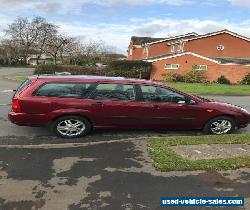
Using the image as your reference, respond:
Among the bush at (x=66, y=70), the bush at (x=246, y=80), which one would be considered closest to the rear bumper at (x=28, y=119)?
the bush at (x=66, y=70)

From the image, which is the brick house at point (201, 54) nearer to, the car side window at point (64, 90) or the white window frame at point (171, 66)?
the white window frame at point (171, 66)

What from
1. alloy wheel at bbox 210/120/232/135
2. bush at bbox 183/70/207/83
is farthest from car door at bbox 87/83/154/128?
bush at bbox 183/70/207/83

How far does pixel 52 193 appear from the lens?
4.62m

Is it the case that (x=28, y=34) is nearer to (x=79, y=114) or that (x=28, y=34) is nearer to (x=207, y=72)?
(x=207, y=72)

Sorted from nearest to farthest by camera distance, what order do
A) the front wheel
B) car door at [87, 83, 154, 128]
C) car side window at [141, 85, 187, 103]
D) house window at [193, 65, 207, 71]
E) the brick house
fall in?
car door at [87, 83, 154, 128] → car side window at [141, 85, 187, 103] → the front wheel → the brick house → house window at [193, 65, 207, 71]

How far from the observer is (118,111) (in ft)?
25.8

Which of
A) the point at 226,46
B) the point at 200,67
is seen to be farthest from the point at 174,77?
the point at 226,46

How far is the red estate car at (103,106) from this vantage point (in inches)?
299

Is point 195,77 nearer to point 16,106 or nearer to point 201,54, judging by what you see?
point 201,54

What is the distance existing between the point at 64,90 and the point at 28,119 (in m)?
1.00

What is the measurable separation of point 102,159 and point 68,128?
201 cm

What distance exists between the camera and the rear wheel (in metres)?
7.70

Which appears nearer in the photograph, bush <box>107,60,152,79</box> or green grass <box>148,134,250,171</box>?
green grass <box>148,134,250,171</box>

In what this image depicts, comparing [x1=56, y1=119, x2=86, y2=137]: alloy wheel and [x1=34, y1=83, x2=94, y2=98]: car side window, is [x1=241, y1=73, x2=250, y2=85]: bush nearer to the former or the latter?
[x1=34, y1=83, x2=94, y2=98]: car side window
